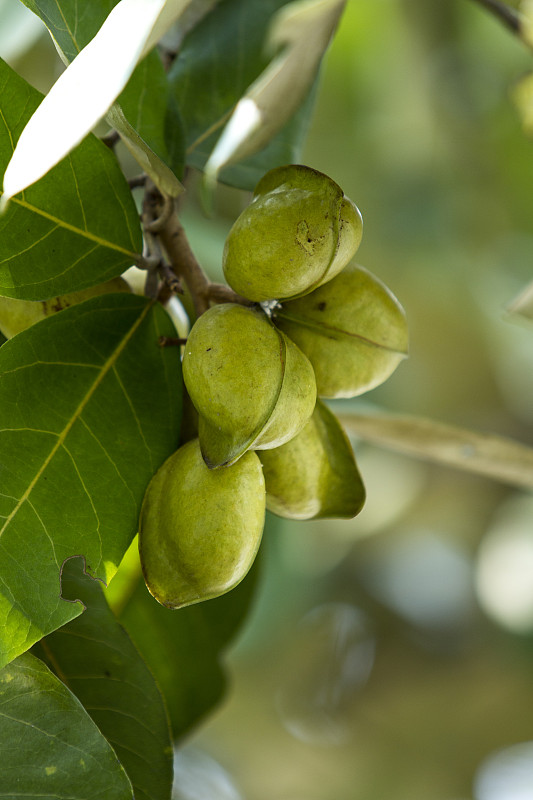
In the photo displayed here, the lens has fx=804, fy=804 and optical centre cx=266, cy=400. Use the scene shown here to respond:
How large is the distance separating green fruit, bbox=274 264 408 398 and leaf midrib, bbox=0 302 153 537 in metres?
0.10

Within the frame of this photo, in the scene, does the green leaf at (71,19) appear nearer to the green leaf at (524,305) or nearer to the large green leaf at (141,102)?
the large green leaf at (141,102)

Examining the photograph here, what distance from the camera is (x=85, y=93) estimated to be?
400 millimetres

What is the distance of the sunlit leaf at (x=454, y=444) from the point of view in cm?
83

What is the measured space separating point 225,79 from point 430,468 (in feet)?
4.60

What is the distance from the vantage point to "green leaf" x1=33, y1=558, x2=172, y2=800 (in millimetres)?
620

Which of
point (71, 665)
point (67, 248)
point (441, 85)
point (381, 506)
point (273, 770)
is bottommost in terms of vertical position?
point (273, 770)

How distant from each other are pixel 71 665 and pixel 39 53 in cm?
112

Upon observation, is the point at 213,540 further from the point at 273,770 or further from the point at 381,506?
the point at 273,770

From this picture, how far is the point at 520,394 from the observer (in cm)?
200

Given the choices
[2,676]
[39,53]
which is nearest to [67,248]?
[2,676]

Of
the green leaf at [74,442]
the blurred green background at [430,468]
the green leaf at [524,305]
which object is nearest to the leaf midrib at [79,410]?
the green leaf at [74,442]

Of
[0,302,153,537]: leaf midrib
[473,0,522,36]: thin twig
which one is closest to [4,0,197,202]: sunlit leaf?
[0,302,153,537]: leaf midrib

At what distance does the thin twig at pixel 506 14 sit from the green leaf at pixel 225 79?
217mm

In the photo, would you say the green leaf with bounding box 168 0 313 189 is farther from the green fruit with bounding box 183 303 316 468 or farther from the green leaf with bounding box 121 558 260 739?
the green leaf with bounding box 121 558 260 739
